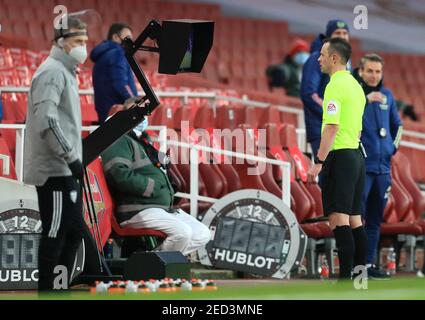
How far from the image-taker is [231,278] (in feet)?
32.9

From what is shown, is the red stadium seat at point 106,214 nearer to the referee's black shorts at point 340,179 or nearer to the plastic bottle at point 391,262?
the referee's black shorts at point 340,179

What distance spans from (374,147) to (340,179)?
1823 millimetres

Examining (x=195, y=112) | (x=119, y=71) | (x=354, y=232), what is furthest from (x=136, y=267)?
(x=195, y=112)

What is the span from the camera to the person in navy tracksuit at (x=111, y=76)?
10.5 m

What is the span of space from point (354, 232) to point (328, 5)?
1741 cm

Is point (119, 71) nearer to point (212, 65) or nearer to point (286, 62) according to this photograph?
point (286, 62)

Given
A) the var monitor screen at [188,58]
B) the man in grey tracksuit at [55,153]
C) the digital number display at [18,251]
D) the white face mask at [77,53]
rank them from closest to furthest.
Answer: the man in grey tracksuit at [55,153]
the white face mask at [77,53]
the var monitor screen at [188,58]
the digital number display at [18,251]

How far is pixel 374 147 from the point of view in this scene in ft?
32.2

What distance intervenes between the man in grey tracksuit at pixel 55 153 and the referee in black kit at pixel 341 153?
1.85 meters

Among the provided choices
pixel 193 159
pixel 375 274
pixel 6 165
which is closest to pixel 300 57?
pixel 193 159

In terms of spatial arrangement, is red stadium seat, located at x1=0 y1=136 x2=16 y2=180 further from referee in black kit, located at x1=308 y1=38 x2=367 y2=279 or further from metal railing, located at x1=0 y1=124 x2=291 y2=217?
referee in black kit, located at x1=308 y1=38 x2=367 y2=279

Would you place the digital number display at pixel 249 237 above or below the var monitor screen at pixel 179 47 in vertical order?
below

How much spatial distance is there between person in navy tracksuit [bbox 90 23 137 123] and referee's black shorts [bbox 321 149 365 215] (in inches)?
108

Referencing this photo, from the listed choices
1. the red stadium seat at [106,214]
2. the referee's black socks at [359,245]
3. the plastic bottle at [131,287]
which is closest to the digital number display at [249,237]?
the red stadium seat at [106,214]
